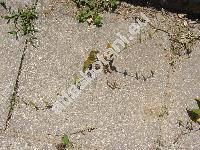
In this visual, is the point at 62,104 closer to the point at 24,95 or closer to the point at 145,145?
the point at 24,95

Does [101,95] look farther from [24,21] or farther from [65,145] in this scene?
[24,21]

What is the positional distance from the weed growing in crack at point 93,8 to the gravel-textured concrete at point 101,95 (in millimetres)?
61

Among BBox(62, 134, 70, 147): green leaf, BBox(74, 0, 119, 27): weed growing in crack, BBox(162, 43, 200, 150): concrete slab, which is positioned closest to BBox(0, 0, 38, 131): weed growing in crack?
BBox(74, 0, 119, 27): weed growing in crack

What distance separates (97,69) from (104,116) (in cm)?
41

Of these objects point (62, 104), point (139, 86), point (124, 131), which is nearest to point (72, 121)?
point (62, 104)

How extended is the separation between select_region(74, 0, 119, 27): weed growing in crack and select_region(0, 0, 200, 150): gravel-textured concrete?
6cm

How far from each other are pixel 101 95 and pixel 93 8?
32.3 inches

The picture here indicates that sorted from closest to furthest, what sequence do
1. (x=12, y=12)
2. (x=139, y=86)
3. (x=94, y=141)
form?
(x=94, y=141) → (x=139, y=86) → (x=12, y=12)

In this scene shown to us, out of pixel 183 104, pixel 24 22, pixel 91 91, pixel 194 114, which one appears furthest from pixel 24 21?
pixel 194 114

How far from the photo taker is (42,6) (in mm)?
3742

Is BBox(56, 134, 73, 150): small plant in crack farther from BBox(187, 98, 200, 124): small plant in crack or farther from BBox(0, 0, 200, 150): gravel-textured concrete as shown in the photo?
BBox(187, 98, 200, 124): small plant in crack

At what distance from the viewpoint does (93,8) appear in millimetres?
3744

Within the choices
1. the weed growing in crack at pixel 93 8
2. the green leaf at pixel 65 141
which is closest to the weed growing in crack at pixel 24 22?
the weed growing in crack at pixel 93 8

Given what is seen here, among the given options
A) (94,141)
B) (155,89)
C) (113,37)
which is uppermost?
(113,37)
